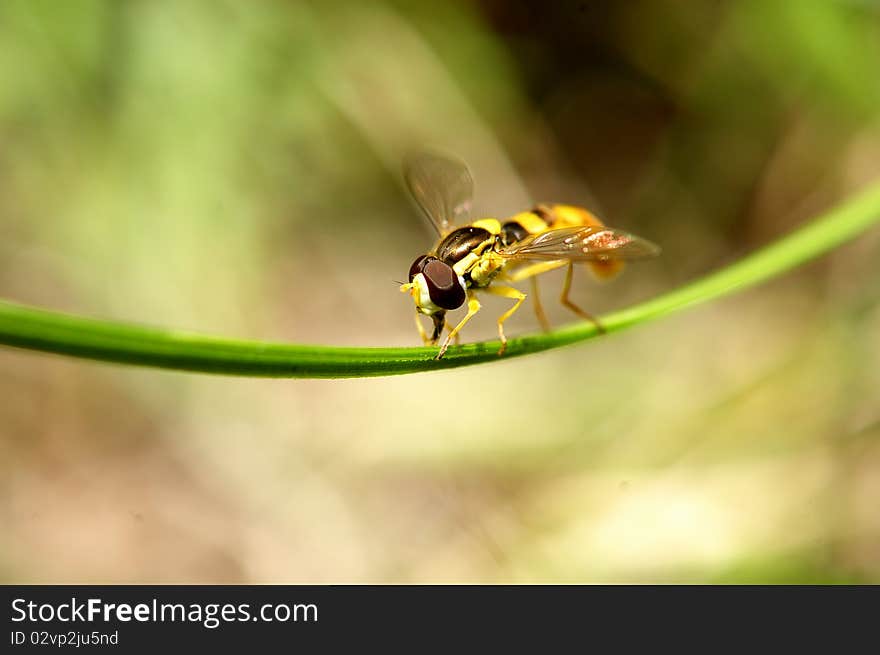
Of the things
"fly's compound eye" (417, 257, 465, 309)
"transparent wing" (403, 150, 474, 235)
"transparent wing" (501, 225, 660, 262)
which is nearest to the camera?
"fly's compound eye" (417, 257, 465, 309)

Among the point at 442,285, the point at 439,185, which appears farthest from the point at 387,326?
the point at 442,285

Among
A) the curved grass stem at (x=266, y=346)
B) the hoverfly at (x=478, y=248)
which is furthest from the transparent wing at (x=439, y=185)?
the curved grass stem at (x=266, y=346)

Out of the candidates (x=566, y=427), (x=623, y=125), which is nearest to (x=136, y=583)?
(x=566, y=427)

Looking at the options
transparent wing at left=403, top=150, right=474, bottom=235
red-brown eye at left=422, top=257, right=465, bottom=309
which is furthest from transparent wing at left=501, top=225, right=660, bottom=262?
transparent wing at left=403, top=150, right=474, bottom=235

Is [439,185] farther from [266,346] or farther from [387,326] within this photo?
[266,346]

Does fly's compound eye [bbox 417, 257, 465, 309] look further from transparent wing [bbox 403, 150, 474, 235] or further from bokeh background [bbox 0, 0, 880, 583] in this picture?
bokeh background [bbox 0, 0, 880, 583]

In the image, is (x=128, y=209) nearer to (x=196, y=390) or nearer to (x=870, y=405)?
(x=196, y=390)

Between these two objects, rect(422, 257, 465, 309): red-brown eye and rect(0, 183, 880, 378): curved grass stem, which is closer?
rect(0, 183, 880, 378): curved grass stem
